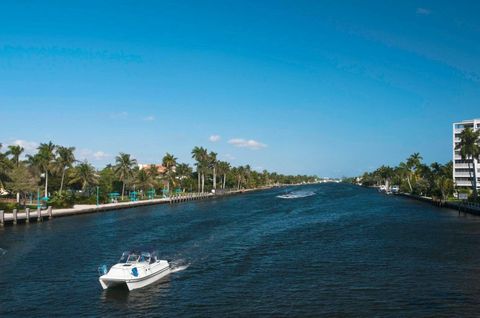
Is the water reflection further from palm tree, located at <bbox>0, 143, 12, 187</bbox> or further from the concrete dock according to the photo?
palm tree, located at <bbox>0, 143, 12, 187</bbox>

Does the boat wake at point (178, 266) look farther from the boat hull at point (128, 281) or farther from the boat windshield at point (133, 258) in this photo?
the boat hull at point (128, 281)

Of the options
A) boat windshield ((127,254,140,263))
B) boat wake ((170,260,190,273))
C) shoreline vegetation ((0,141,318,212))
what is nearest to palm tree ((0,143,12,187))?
shoreline vegetation ((0,141,318,212))

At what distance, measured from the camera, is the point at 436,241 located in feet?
194

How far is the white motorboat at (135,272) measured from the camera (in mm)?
34562

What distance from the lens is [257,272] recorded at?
41.6 metres

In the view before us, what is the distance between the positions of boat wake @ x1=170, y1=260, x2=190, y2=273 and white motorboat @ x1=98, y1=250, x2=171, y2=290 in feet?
9.99

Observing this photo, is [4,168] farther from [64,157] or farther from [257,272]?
[257,272]

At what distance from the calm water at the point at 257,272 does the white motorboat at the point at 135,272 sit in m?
0.76

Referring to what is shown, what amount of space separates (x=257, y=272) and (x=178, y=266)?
825 cm

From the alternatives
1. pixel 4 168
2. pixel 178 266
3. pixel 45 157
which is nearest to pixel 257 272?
pixel 178 266

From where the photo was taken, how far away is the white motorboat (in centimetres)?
3456

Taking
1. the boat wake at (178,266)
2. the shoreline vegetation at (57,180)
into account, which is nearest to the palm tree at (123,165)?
the shoreline vegetation at (57,180)

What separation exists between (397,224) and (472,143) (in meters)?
66.1

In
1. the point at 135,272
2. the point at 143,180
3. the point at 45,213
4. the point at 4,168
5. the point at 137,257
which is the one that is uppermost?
the point at 4,168
